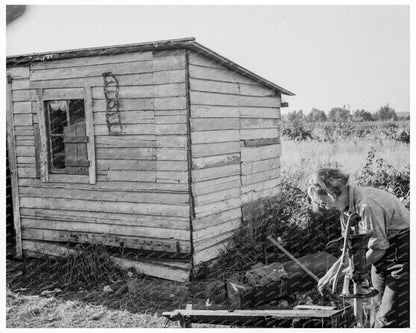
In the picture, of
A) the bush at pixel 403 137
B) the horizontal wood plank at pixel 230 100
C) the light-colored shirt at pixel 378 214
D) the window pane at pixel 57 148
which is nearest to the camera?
the light-colored shirt at pixel 378 214

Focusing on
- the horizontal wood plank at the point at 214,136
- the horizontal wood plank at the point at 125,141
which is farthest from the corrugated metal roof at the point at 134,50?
the horizontal wood plank at the point at 125,141

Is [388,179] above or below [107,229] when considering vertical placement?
above

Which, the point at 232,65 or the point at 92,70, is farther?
the point at 232,65

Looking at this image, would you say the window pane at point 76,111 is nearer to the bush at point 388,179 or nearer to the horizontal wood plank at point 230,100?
the horizontal wood plank at point 230,100

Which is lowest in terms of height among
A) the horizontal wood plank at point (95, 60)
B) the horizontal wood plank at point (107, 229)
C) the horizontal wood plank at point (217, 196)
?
the horizontal wood plank at point (107, 229)

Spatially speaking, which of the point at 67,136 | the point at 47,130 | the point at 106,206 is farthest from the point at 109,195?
the point at 47,130

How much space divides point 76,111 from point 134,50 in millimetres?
1582

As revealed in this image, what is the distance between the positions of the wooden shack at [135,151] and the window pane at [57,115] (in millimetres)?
17

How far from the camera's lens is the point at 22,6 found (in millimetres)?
5266

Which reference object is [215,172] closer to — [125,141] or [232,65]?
[125,141]

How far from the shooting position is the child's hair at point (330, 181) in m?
3.33

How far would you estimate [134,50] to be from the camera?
21.6 ft

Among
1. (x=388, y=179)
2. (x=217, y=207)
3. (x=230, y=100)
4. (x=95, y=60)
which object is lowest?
Answer: (x=217, y=207)

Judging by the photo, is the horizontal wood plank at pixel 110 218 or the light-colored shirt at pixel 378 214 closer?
the light-colored shirt at pixel 378 214
